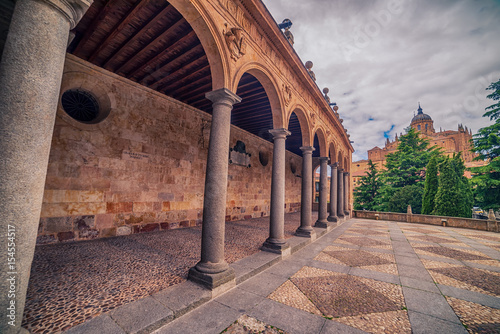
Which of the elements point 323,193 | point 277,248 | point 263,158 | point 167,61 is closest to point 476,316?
point 277,248

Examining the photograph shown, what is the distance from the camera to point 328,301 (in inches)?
115

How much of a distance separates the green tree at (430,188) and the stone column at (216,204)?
63.1 ft

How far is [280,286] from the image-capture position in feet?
11.0

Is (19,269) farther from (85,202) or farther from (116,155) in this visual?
(116,155)

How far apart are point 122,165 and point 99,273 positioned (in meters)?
3.50

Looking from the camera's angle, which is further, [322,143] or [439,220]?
[439,220]

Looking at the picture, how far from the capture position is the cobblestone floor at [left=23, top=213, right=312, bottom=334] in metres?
2.27

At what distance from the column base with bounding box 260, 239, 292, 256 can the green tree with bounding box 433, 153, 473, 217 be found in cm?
1631

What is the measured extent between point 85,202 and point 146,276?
3.35m

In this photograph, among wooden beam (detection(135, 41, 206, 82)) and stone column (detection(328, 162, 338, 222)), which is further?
stone column (detection(328, 162, 338, 222))

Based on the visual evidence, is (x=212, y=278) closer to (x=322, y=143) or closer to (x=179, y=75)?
(x=179, y=75)

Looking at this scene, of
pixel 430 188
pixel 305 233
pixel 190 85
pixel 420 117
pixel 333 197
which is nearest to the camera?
pixel 190 85

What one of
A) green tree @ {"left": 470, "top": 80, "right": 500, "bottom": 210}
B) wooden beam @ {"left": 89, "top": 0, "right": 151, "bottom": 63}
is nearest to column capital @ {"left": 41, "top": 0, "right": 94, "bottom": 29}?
wooden beam @ {"left": 89, "top": 0, "right": 151, "bottom": 63}

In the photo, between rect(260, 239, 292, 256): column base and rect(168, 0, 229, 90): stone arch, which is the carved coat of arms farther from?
rect(260, 239, 292, 256): column base
